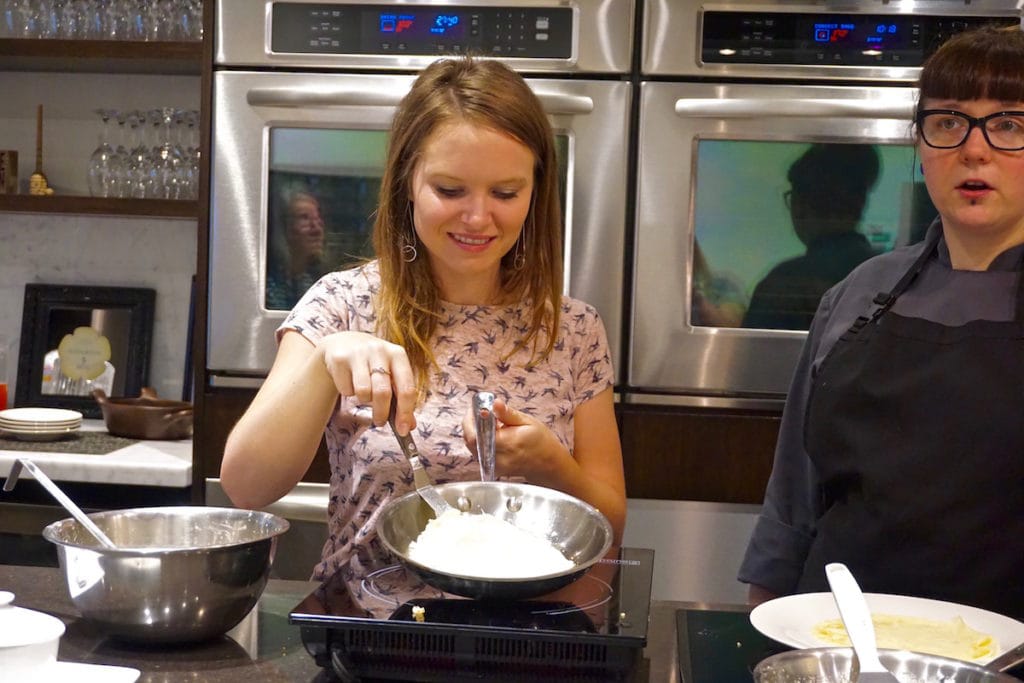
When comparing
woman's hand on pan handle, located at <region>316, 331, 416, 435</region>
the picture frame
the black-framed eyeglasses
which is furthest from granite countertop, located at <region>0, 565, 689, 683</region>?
the picture frame

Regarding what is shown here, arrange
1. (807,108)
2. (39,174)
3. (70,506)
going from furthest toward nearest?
(39,174)
(807,108)
(70,506)

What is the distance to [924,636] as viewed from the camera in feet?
3.75

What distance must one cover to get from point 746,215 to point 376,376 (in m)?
1.29

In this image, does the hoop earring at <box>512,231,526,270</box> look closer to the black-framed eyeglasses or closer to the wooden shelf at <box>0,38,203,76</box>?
the black-framed eyeglasses

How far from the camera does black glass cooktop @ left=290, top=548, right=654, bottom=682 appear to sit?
1.00 meters

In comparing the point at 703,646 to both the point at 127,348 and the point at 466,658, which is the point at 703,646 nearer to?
the point at 466,658

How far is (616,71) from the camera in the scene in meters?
2.34

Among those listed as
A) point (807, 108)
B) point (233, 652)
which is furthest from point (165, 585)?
point (807, 108)

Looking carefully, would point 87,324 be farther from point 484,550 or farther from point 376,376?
point 484,550

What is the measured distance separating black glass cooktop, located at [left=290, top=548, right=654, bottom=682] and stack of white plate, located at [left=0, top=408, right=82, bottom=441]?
1743 mm

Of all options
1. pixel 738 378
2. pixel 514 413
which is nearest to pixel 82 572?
pixel 514 413

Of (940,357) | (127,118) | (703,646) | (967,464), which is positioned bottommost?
(703,646)

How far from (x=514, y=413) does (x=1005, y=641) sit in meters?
0.57

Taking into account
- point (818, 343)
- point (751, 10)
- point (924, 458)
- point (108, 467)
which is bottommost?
point (108, 467)
